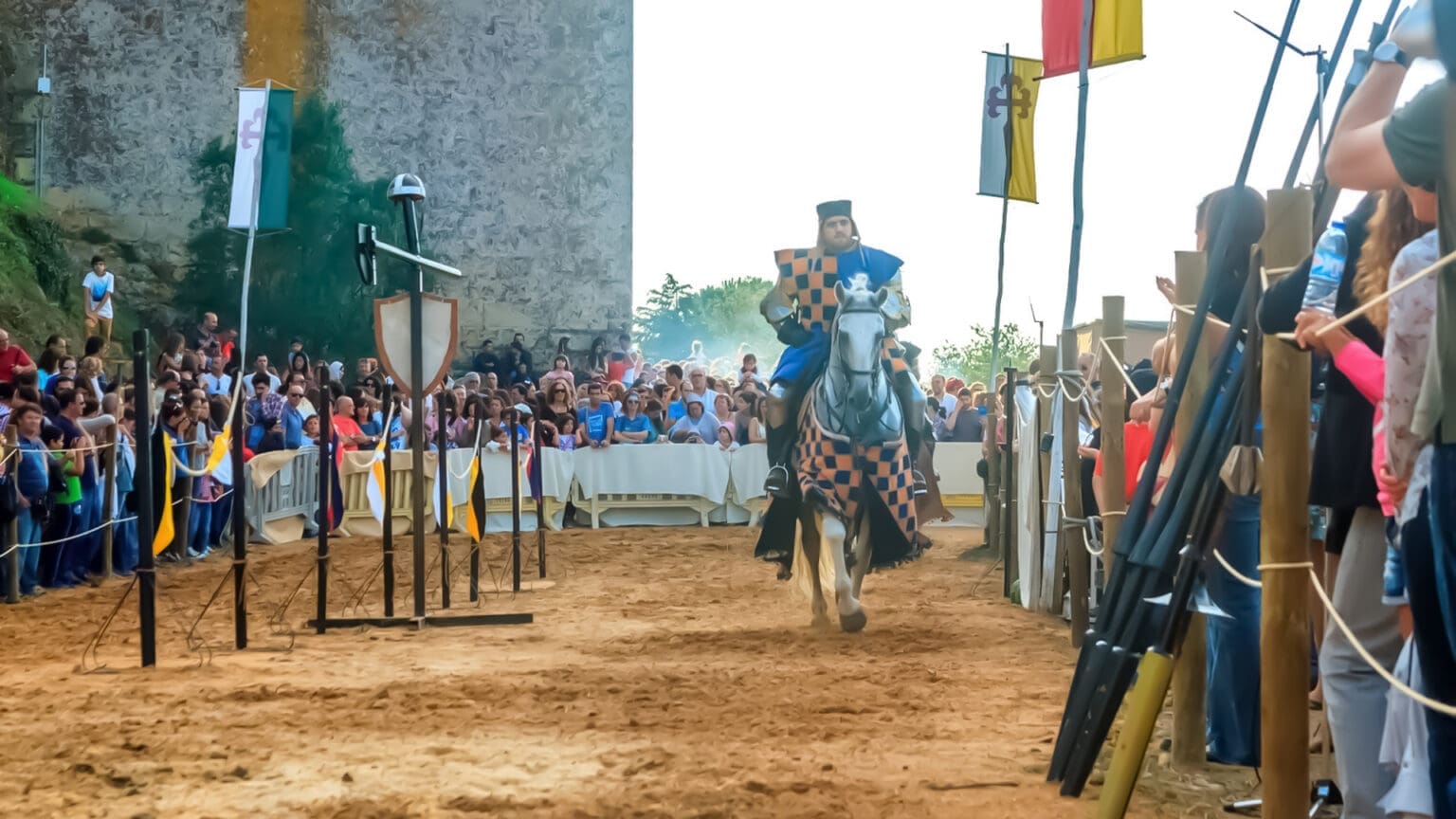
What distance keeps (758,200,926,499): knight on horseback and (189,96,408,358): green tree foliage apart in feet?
74.2

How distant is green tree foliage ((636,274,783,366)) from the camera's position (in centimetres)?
9594

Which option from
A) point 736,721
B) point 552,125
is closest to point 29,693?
point 736,721

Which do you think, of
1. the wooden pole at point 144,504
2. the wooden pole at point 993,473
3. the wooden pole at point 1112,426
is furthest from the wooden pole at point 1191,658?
the wooden pole at point 993,473

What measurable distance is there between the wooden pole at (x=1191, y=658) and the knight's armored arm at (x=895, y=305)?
424 centimetres

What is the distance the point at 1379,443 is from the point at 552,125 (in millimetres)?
34379

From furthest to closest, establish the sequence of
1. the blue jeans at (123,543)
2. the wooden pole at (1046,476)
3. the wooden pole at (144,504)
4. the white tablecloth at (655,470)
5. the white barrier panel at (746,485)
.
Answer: the white barrier panel at (746,485)
the white tablecloth at (655,470)
the blue jeans at (123,543)
the wooden pole at (1046,476)
the wooden pole at (144,504)

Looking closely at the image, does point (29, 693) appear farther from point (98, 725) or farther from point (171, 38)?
point (171, 38)

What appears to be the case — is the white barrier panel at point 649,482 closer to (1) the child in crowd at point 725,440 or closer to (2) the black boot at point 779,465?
(1) the child in crowd at point 725,440

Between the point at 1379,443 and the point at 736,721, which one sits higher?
the point at 1379,443

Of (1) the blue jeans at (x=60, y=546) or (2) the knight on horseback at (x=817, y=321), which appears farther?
(1) the blue jeans at (x=60, y=546)

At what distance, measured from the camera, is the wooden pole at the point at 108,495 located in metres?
12.6

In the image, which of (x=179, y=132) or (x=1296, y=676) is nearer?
(x=1296, y=676)

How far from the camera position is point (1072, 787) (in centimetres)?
459

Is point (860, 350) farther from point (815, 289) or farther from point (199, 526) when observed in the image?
point (199, 526)
